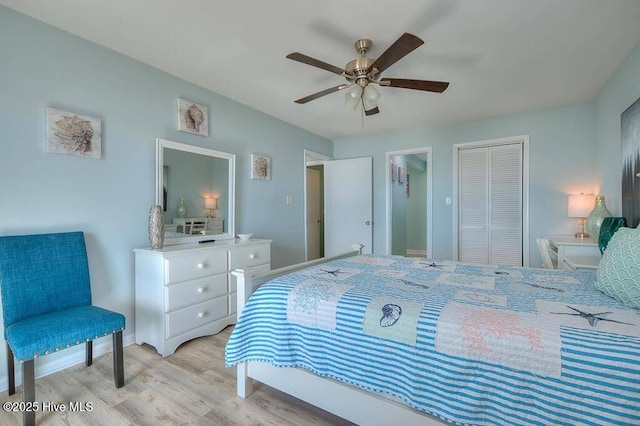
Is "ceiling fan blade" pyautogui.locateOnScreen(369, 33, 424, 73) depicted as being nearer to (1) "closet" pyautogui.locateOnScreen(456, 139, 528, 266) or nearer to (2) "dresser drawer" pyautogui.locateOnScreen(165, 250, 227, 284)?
(2) "dresser drawer" pyautogui.locateOnScreen(165, 250, 227, 284)

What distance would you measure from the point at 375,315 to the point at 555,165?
3.66 m

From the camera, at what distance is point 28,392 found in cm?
147

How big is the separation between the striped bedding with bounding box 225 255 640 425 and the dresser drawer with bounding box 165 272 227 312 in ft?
2.95

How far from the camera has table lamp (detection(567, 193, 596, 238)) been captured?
3.18m

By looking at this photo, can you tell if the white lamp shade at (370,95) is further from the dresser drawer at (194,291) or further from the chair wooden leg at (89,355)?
the chair wooden leg at (89,355)

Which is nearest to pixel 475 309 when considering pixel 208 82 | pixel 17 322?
pixel 17 322

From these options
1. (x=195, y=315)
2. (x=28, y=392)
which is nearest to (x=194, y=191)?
(x=195, y=315)

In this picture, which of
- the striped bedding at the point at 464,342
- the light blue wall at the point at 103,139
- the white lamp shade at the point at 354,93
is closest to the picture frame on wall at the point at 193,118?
the light blue wall at the point at 103,139

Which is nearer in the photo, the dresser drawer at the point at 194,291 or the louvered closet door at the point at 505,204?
the dresser drawer at the point at 194,291

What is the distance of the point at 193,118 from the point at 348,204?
2.78 metres

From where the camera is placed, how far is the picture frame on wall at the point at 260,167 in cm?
359

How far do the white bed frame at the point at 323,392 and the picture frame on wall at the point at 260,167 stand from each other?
1993 mm

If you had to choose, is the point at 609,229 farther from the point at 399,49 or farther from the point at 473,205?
the point at 399,49

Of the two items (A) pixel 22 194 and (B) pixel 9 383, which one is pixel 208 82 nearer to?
(A) pixel 22 194
